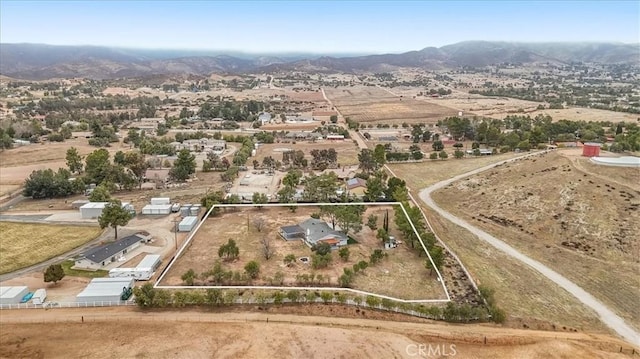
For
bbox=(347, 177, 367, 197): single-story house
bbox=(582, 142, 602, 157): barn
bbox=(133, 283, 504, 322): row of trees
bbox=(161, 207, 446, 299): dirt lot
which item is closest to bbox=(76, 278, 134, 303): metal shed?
bbox=(133, 283, 504, 322): row of trees

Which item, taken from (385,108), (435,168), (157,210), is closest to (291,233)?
(157,210)

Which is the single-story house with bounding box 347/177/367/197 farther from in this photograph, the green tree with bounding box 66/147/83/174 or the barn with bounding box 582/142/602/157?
the green tree with bounding box 66/147/83/174

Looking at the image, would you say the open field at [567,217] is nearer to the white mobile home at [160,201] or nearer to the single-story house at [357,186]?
the single-story house at [357,186]

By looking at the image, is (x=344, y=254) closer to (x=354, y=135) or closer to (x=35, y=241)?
(x=35, y=241)

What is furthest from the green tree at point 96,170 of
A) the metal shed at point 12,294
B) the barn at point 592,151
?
Result: the barn at point 592,151

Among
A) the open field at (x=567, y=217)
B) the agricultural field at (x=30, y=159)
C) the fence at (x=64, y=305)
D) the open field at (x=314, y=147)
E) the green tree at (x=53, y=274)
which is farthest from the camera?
the open field at (x=314, y=147)

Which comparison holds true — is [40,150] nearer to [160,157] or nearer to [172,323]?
[160,157]
